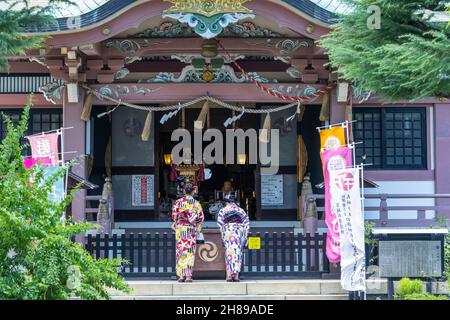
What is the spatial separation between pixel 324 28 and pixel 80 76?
4.72 meters

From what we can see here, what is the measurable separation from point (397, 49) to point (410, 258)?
3921 mm

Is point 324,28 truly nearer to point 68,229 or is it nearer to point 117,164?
point 117,164

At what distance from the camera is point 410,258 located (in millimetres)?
12258

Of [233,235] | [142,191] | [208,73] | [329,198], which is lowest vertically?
[233,235]

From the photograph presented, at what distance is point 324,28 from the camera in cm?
1490

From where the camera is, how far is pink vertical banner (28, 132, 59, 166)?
14.5m

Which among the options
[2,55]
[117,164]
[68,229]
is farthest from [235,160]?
[68,229]

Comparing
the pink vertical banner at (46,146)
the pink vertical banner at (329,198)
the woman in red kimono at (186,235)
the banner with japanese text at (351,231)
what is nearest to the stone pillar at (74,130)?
the pink vertical banner at (46,146)

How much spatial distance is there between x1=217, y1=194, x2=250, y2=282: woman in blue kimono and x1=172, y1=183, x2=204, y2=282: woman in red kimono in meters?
0.46

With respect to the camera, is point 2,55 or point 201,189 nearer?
point 2,55

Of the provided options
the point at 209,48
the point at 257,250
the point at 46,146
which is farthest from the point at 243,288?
the point at 209,48

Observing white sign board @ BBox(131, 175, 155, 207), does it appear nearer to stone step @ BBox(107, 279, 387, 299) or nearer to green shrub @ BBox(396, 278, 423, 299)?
stone step @ BBox(107, 279, 387, 299)

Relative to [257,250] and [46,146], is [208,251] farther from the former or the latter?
[46,146]

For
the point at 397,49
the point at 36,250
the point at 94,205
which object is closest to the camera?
the point at 36,250
